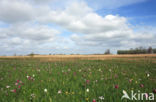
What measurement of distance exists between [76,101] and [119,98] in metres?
1.58

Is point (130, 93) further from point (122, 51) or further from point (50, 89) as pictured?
point (122, 51)

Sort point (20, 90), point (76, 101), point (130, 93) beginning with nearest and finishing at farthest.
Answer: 1. point (76, 101)
2. point (130, 93)
3. point (20, 90)

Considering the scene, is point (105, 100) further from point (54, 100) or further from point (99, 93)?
point (54, 100)

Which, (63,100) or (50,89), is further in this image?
(50,89)

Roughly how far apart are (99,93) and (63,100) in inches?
60.2

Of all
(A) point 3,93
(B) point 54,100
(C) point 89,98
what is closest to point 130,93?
(C) point 89,98

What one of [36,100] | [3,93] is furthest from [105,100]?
[3,93]

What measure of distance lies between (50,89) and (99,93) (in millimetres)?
2248

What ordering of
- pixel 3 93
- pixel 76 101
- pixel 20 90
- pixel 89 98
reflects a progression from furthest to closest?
pixel 20 90 < pixel 3 93 < pixel 89 98 < pixel 76 101

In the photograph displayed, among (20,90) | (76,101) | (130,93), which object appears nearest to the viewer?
(76,101)

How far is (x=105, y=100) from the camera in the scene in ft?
13.6

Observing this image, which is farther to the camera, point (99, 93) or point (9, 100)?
point (99, 93)

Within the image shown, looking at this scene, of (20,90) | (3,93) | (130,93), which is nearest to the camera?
(130,93)

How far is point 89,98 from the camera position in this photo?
4.25 metres
